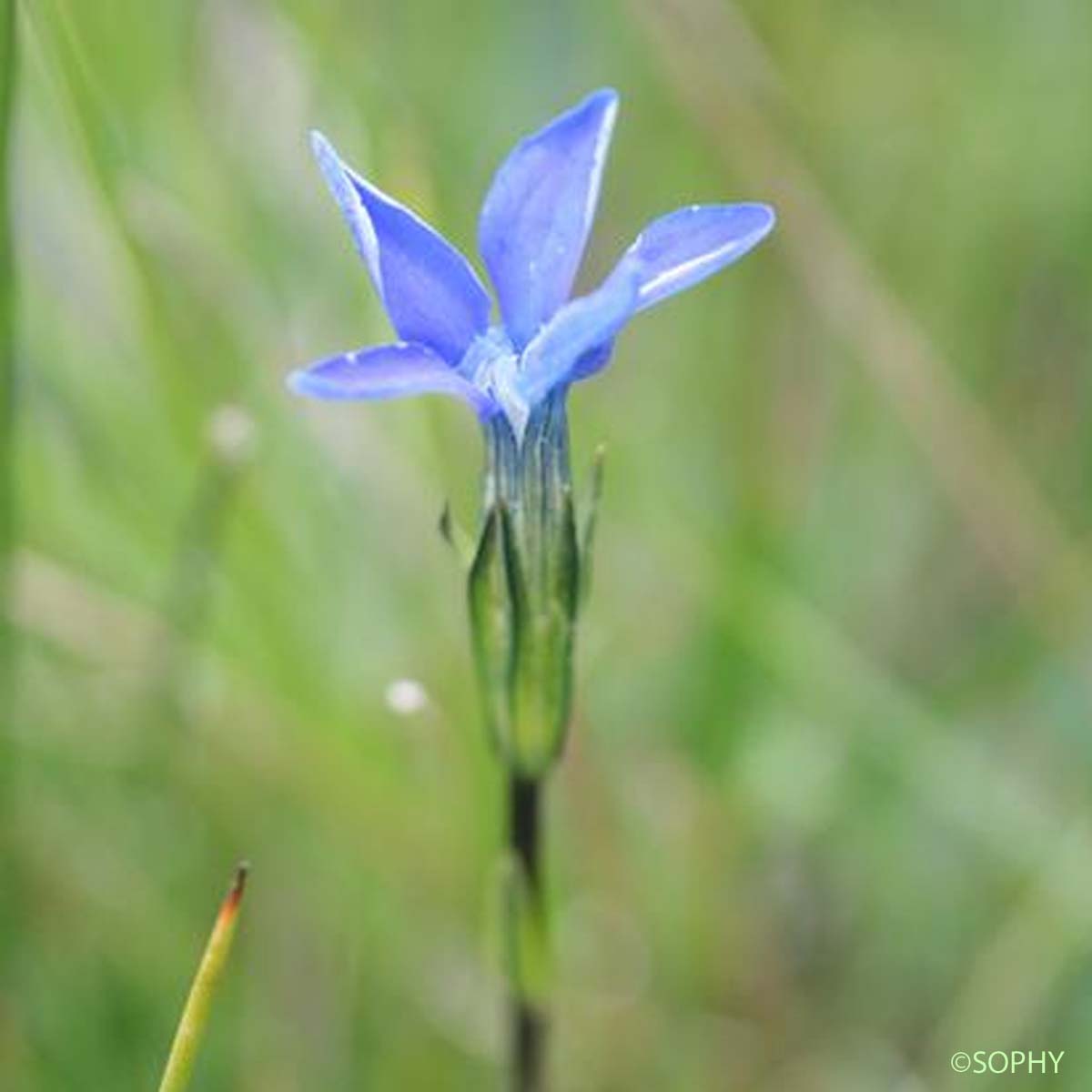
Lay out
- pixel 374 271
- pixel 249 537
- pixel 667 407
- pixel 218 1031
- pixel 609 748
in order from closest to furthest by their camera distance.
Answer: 1. pixel 374 271
2. pixel 218 1031
3. pixel 249 537
4. pixel 609 748
5. pixel 667 407

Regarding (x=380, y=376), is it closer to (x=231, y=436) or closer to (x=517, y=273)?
(x=517, y=273)

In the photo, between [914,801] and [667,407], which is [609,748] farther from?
[667,407]

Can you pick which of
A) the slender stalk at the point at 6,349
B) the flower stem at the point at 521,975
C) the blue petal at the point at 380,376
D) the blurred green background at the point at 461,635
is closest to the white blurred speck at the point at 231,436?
the blurred green background at the point at 461,635

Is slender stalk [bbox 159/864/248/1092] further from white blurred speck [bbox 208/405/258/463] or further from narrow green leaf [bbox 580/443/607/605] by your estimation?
white blurred speck [bbox 208/405/258/463]

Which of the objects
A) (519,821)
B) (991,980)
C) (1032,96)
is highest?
(1032,96)

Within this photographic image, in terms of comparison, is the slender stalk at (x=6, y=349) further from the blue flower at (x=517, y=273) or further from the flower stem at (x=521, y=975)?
the flower stem at (x=521, y=975)

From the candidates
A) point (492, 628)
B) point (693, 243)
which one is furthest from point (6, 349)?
point (693, 243)


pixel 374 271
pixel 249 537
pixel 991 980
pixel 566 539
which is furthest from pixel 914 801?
pixel 374 271
